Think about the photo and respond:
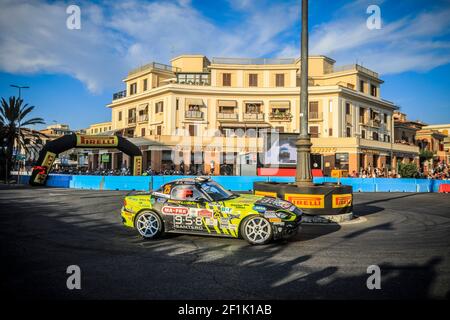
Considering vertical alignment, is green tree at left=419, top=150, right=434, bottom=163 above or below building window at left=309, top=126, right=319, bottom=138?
below

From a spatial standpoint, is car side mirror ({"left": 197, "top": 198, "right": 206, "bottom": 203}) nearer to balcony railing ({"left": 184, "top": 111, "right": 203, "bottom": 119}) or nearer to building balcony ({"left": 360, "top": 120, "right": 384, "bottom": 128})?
balcony railing ({"left": 184, "top": 111, "right": 203, "bottom": 119})

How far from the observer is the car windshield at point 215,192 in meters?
7.83

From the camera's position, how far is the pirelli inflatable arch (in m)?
23.5

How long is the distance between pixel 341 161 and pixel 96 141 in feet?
90.5

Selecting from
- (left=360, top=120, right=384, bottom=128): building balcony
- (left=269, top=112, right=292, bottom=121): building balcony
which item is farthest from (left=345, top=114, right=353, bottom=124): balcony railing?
(left=269, top=112, right=292, bottom=121): building balcony

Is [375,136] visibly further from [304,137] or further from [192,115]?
[304,137]

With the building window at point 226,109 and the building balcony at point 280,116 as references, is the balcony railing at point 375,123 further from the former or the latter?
the building window at point 226,109

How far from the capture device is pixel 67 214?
11555 millimetres

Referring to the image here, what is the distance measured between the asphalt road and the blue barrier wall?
13857 millimetres

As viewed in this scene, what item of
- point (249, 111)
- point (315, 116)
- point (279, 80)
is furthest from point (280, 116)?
point (279, 80)

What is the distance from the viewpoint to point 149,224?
7930mm

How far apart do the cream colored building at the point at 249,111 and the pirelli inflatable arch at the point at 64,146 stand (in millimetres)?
11859

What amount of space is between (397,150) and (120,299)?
161 feet

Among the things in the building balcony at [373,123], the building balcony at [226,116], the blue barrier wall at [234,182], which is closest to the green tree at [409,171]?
the blue barrier wall at [234,182]
